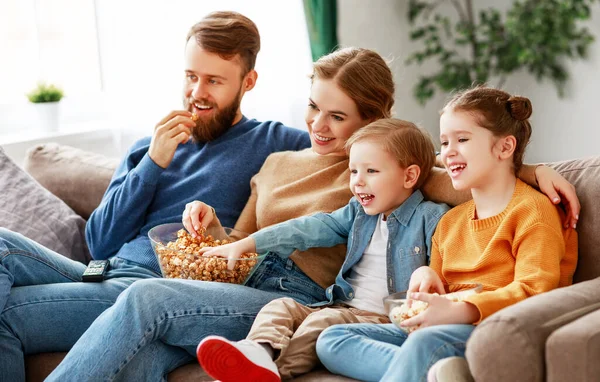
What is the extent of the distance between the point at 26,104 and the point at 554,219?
8.43 feet

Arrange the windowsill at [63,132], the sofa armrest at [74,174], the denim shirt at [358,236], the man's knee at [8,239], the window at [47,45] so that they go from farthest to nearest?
the window at [47,45] < the windowsill at [63,132] < the sofa armrest at [74,174] < the man's knee at [8,239] < the denim shirt at [358,236]

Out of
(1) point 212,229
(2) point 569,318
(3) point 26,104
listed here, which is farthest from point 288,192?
(3) point 26,104

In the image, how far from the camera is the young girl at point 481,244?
1.64 meters

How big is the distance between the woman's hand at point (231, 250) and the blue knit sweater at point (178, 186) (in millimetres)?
311

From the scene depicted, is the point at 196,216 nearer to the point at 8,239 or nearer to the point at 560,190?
the point at 8,239

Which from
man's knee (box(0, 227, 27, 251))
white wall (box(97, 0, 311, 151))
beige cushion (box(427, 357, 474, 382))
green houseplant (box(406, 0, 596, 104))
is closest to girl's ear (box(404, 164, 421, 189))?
beige cushion (box(427, 357, 474, 382))

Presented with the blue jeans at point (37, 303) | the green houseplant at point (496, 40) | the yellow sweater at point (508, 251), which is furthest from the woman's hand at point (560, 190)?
the green houseplant at point (496, 40)

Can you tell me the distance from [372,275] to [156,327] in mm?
563

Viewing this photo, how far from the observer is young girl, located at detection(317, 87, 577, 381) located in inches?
64.6

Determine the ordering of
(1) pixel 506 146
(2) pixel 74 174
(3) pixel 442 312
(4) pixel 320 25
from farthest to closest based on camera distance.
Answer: (4) pixel 320 25 → (2) pixel 74 174 → (1) pixel 506 146 → (3) pixel 442 312

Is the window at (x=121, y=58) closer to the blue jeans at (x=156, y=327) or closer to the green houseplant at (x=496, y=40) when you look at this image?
the green houseplant at (x=496, y=40)

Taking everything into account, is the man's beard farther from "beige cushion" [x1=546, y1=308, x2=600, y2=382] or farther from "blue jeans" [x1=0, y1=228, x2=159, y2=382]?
"beige cushion" [x1=546, y1=308, x2=600, y2=382]

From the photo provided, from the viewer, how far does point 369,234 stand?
2.08 meters

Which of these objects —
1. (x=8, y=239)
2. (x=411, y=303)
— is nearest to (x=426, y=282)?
(x=411, y=303)
